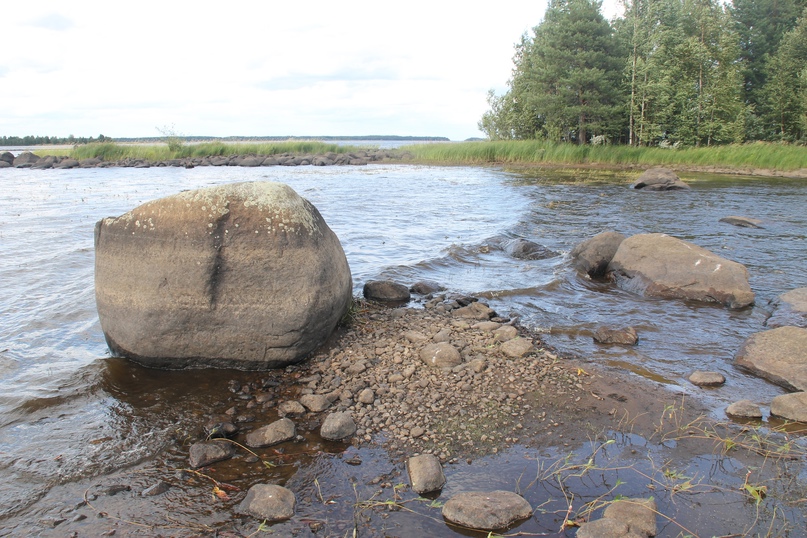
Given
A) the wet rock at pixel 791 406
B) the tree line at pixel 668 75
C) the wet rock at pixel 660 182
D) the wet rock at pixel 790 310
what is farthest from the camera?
the tree line at pixel 668 75

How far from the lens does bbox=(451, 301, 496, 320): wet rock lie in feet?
26.2

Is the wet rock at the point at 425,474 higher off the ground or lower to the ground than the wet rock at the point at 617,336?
lower

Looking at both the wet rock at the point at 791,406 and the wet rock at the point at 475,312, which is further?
the wet rock at the point at 475,312

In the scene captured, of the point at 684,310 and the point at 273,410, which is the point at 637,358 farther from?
the point at 273,410

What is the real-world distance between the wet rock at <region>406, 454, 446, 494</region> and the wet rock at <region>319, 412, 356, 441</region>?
2.40ft

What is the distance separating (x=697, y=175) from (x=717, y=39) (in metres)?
15.2

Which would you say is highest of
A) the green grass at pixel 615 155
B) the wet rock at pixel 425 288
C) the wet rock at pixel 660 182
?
the green grass at pixel 615 155

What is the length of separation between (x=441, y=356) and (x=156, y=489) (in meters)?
3.21

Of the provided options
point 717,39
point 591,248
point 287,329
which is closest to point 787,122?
point 717,39

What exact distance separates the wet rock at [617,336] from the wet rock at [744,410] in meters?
1.88

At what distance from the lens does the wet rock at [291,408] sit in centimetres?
534

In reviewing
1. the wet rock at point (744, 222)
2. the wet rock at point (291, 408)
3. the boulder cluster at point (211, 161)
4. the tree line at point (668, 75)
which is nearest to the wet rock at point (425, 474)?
the wet rock at point (291, 408)

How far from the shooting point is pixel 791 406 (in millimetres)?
5148

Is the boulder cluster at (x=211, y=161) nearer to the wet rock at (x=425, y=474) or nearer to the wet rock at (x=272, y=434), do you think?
the wet rock at (x=272, y=434)
